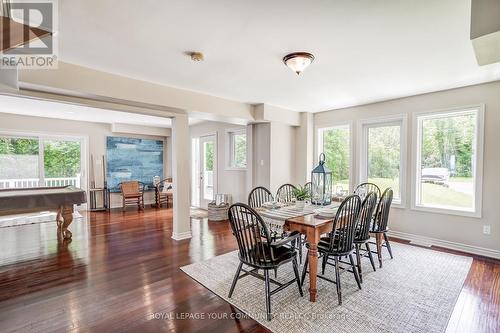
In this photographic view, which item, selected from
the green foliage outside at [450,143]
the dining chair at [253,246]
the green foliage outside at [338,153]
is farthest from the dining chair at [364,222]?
the green foliage outside at [338,153]

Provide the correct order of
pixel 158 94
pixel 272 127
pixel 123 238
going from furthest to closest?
pixel 272 127 < pixel 123 238 < pixel 158 94

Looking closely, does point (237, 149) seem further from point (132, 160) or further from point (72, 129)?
point (72, 129)

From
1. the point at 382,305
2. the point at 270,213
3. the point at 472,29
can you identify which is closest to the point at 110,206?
the point at 270,213

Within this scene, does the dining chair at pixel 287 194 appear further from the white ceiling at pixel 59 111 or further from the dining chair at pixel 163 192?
the dining chair at pixel 163 192

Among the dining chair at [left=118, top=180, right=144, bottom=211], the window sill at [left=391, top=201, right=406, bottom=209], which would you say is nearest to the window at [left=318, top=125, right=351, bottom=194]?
the window sill at [left=391, top=201, right=406, bottom=209]

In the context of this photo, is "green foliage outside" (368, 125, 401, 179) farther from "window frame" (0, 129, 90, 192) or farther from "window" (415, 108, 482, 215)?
"window frame" (0, 129, 90, 192)

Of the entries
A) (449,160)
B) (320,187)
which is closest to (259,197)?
(320,187)

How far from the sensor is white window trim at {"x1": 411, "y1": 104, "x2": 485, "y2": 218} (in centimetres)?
364

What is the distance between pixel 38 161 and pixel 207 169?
421 centimetres

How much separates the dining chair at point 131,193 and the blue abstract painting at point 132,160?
0.31 m

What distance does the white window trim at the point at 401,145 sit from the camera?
438 centimetres

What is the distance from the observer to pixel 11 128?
5.99m

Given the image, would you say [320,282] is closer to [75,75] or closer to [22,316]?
[22,316]

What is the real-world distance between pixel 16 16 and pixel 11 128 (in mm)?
5499
